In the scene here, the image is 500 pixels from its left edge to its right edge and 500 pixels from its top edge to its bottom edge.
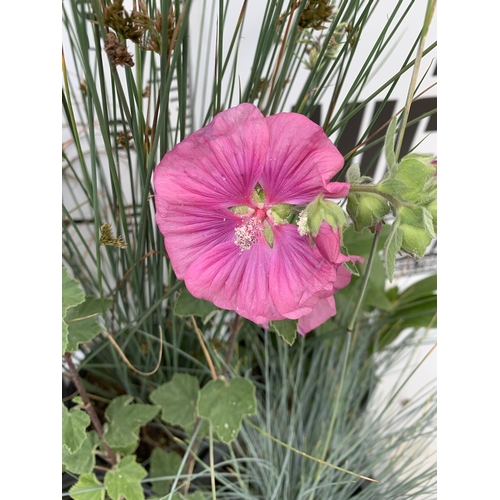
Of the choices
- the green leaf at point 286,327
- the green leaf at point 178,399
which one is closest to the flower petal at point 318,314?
the green leaf at point 286,327

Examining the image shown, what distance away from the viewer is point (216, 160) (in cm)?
25

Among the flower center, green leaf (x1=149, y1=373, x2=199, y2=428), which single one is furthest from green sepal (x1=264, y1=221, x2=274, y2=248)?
green leaf (x1=149, y1=373, x2=199, y2=428)

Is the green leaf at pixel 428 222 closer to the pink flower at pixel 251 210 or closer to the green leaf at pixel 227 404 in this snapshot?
the pink flower at pixel 251 210

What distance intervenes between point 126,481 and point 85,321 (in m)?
0.14

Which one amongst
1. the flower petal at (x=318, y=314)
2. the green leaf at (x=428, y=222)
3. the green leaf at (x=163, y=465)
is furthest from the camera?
the green leaf at (x=163, y=465)

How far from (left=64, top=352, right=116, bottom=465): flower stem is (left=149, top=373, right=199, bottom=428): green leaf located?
0.17 ft

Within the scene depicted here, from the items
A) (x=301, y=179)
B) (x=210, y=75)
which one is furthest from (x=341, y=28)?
(x=210, y=75)

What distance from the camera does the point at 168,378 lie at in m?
0.55

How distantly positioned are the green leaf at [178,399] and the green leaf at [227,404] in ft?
0.15

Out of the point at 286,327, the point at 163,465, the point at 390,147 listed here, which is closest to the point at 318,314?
the point at 286,327

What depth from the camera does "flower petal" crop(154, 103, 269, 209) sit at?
0.78 feet

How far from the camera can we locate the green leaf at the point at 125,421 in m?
0.42

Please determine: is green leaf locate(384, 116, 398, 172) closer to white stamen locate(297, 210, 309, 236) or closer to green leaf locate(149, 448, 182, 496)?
white stamen locate(297, 210, 309, 236)
